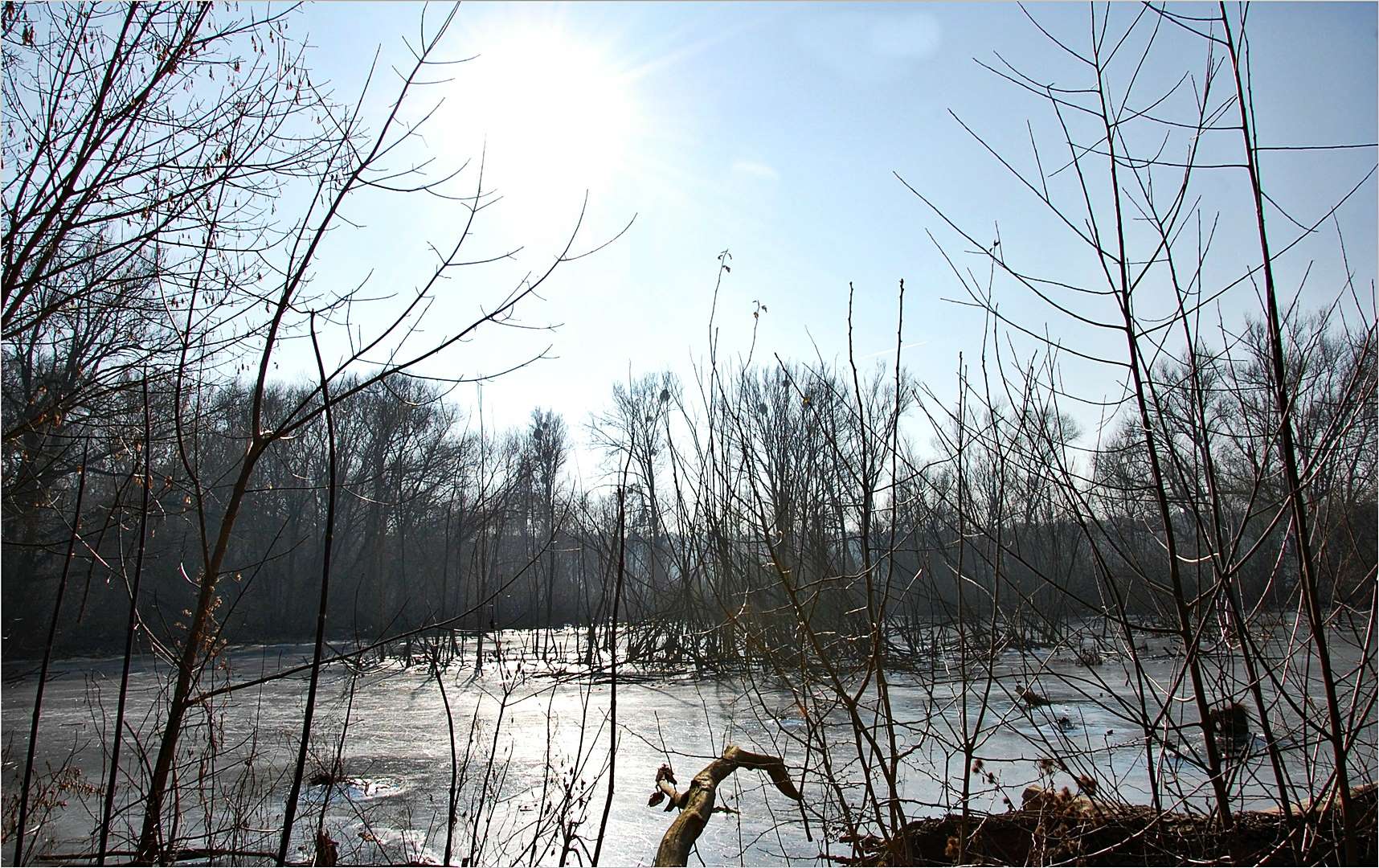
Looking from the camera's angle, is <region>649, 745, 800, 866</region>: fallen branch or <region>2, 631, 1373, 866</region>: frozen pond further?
<region>2, 631, 1373, 866</region>: frozen pond

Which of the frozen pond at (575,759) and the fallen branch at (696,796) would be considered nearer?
the fallen branch at (696,796)

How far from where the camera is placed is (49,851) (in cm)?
291

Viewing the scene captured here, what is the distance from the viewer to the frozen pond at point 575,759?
2.58 meters

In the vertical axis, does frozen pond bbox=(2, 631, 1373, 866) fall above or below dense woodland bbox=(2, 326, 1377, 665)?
below

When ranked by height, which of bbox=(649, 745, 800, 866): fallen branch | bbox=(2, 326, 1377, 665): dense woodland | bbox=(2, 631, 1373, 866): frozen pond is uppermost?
bbox=(2, 326, 1377, 665): dense woodland

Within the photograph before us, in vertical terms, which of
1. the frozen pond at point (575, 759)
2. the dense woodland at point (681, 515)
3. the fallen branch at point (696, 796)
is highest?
the dense woodland at point (681, 515)

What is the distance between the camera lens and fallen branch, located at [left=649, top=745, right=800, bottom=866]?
232 centimetres

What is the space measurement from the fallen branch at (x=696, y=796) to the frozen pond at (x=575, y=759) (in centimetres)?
11

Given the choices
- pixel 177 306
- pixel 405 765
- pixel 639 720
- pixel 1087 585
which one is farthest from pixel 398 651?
pixel 177 306

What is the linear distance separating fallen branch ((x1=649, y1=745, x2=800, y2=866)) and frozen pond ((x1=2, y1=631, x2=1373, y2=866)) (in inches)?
4.4

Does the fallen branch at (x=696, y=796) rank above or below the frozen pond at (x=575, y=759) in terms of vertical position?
above

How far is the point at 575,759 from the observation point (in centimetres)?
426

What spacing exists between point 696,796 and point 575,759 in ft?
6.02

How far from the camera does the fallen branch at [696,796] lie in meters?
2.32
